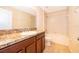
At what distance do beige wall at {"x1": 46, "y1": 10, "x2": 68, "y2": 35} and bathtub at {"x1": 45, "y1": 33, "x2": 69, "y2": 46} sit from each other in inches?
1.9

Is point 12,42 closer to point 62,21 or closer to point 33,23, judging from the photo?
point 33,23

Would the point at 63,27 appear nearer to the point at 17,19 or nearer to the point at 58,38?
the point at 58,38

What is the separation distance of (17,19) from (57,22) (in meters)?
0.62

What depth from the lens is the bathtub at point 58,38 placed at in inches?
65.8

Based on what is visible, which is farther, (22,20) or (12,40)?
(22,20)

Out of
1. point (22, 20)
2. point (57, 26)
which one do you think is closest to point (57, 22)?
point (57, 26)

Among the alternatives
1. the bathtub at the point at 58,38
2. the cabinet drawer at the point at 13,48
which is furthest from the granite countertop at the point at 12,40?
the bathtub at the point at 58,38

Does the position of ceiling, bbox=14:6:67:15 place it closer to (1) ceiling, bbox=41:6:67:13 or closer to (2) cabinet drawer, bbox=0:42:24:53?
(1) ceiling, bbox=41:6:67:13

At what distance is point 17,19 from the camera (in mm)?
1702

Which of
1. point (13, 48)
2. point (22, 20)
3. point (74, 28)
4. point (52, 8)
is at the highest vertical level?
point (52, 8)

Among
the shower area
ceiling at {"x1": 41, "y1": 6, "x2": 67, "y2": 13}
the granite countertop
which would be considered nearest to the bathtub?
the shower area

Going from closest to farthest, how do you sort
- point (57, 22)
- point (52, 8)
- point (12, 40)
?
point (12, 40)
point (52, 8)
point (57, 22)

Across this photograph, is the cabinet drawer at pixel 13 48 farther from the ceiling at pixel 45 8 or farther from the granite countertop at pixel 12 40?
the ceiling at pixel 45 8

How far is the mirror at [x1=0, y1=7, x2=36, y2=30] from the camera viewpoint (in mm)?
1608
